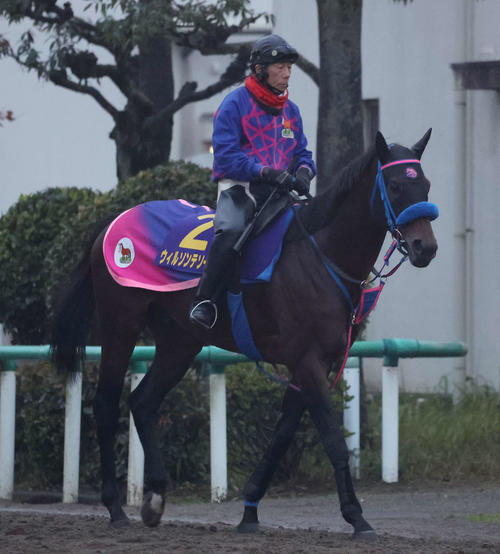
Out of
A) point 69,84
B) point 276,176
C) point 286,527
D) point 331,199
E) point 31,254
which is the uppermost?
point 69,84

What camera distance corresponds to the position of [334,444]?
241 inches

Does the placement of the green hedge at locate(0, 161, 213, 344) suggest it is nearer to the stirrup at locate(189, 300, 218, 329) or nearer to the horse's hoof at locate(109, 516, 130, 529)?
the horse's hoof at locate(109, 516, 130, 529)

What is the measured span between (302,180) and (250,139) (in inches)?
14.5

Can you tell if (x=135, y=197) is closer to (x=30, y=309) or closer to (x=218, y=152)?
(x=30, y=309)

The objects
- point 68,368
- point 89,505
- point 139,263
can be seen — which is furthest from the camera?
point 89,505

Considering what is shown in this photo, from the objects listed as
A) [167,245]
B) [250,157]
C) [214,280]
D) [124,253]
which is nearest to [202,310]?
[214,280]

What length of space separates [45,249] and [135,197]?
1.61 metres

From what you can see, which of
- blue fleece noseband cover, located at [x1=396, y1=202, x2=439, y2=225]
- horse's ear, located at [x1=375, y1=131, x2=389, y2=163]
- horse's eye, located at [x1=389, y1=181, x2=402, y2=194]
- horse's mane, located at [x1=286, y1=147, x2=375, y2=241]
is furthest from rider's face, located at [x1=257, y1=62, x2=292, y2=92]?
blue fleece noseband cover, located at [x1=396, y1=202, x2=439, y2=225]

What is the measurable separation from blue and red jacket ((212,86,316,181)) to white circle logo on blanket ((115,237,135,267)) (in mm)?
813

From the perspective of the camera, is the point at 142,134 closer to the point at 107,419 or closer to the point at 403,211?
the point at 107,419

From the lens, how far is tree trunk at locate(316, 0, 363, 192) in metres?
9.84

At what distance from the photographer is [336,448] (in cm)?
612

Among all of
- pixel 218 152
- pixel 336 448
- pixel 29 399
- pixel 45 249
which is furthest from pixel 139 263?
pixel 45 249

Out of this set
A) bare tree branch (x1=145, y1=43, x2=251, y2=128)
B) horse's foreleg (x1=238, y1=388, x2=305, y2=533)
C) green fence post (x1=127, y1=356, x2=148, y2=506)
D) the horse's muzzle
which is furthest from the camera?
bare tree branch (x1=145, y1=43, x2=251, y2=128)
